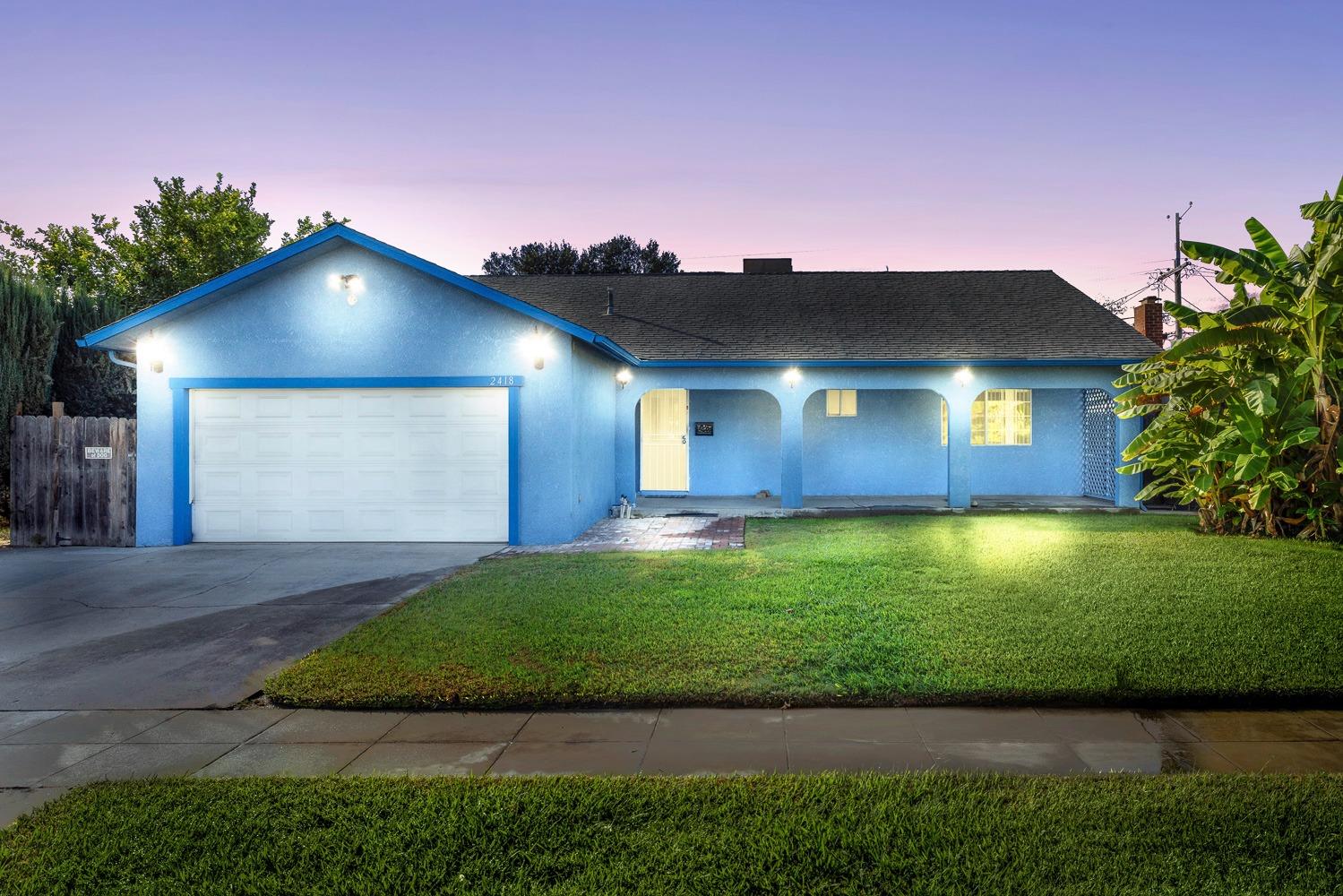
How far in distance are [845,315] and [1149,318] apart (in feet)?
24.8

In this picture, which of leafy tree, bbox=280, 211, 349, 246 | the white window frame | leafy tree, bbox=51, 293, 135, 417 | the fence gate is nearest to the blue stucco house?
the fence gate

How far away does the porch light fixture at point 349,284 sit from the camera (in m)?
10.6

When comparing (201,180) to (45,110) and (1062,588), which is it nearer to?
(45,110)

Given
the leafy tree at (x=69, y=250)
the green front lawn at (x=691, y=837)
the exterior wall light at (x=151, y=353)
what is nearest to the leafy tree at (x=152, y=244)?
the leafy tree at (x=69, y=250)

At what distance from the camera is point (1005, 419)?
648 inches

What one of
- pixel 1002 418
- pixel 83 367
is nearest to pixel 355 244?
pixel 83 367

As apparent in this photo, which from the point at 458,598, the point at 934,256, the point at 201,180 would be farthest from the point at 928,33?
the point at 201,180

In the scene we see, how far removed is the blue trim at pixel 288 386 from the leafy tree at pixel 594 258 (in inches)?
1323

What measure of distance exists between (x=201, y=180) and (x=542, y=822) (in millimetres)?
31684

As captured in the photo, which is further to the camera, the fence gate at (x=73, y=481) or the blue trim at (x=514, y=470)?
the blue trim at (x=514, y=470)

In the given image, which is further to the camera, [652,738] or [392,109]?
[392,109]

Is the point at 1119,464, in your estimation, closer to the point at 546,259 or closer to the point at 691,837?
the point at 691,837

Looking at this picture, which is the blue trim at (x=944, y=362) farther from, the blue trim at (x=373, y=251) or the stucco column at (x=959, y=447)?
the blue trim at (x=373, y=251)

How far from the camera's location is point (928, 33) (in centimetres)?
1341
